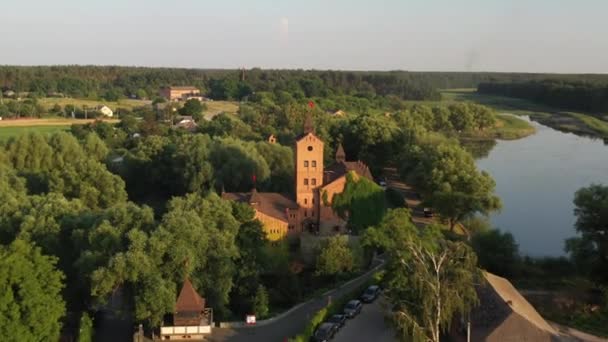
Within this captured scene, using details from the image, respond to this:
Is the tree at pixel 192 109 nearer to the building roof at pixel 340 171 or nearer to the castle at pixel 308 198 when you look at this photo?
the building roof at pixel 340 171

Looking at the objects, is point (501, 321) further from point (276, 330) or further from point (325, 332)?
point (276, 330)

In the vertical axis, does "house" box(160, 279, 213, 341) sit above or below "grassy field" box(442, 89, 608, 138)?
below

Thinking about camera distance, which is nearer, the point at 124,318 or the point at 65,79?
the point at 124,318

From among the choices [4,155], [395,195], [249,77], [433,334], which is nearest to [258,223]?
[433,334]

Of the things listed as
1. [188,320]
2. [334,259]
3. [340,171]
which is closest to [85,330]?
[188,320]

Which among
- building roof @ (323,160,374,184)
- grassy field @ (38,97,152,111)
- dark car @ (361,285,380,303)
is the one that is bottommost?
dark car @ (361,285,380,303)

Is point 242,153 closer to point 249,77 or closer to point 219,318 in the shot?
point 219,318

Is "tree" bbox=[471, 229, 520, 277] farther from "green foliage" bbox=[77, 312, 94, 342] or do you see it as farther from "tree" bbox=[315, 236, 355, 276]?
"green foliage" bbox=[77, 312, 94, 342]

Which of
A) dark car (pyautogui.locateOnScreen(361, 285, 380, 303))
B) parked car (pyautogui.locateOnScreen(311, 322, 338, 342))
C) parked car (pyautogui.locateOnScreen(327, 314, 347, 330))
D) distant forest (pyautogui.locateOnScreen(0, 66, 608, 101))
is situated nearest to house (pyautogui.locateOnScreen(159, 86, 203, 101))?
distant forest (pyautogui.locateOnScreen(0, 66, 608, 101))
